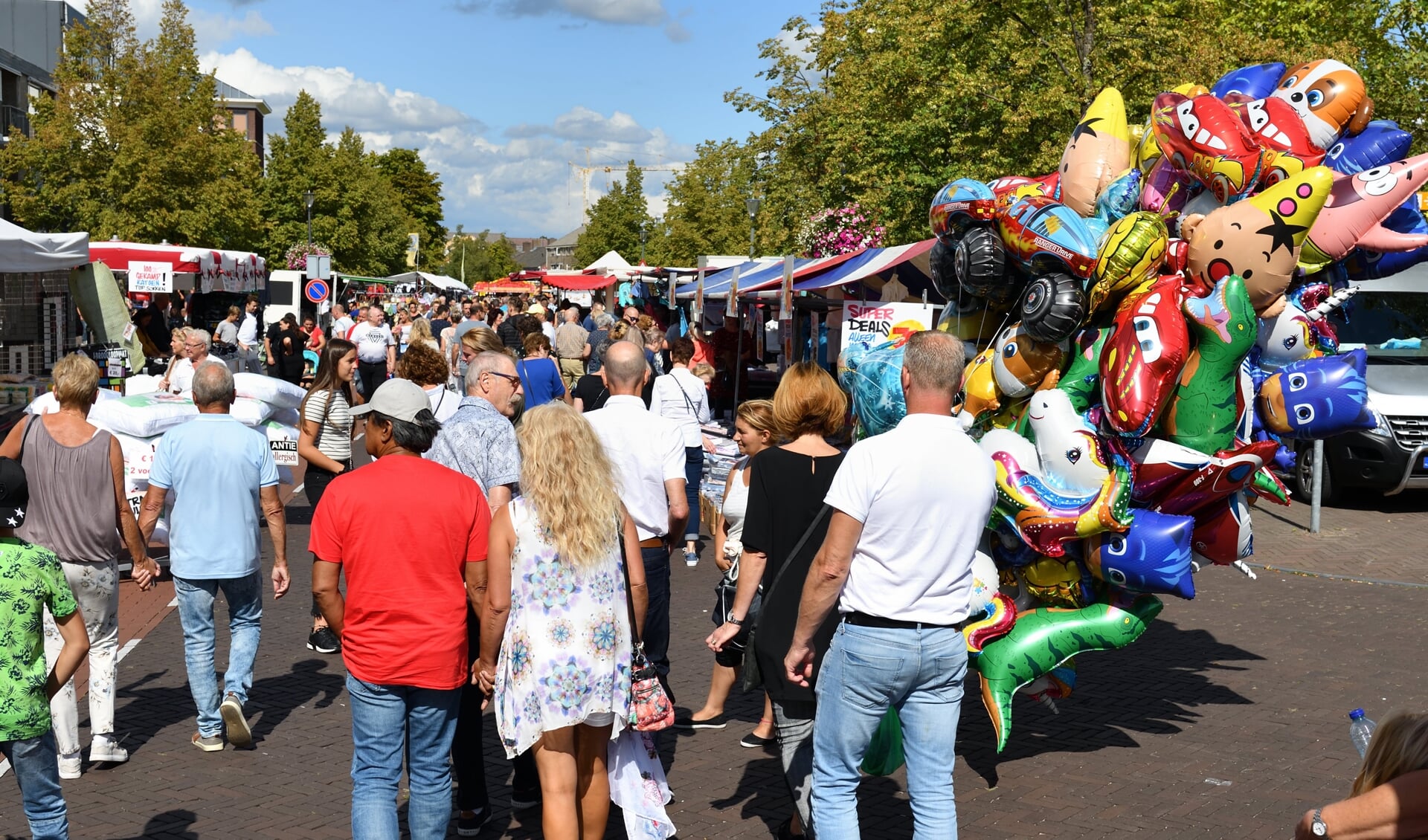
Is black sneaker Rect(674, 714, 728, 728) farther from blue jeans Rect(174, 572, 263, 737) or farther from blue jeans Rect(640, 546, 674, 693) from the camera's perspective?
blue jeans Rect(174, 572, 263, 737)

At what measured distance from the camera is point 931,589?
164 inches

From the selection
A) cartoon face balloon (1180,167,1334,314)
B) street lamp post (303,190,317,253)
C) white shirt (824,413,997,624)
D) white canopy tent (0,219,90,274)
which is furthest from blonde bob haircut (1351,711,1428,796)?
street lamp post (303,190,317,253)

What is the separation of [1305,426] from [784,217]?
2463cm

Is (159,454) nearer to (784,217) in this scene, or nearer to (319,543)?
(319,543)

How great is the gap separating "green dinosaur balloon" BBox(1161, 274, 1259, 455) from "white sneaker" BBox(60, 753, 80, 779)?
16.7 ft

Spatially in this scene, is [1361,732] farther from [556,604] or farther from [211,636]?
[211,636]

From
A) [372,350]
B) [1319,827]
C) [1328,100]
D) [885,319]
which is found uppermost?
[1328,100]

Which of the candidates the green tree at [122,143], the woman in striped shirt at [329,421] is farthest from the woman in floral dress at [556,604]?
the green tree at [122,143]

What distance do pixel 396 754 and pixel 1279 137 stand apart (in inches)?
183

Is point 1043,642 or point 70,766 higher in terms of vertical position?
point 1043,642

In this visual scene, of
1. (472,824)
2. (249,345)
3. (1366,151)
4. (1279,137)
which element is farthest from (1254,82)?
(249,345)

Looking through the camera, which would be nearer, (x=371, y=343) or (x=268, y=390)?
(x=268, y=390)

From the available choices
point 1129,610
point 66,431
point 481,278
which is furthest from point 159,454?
point 481,278

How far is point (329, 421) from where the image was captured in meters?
8.96
